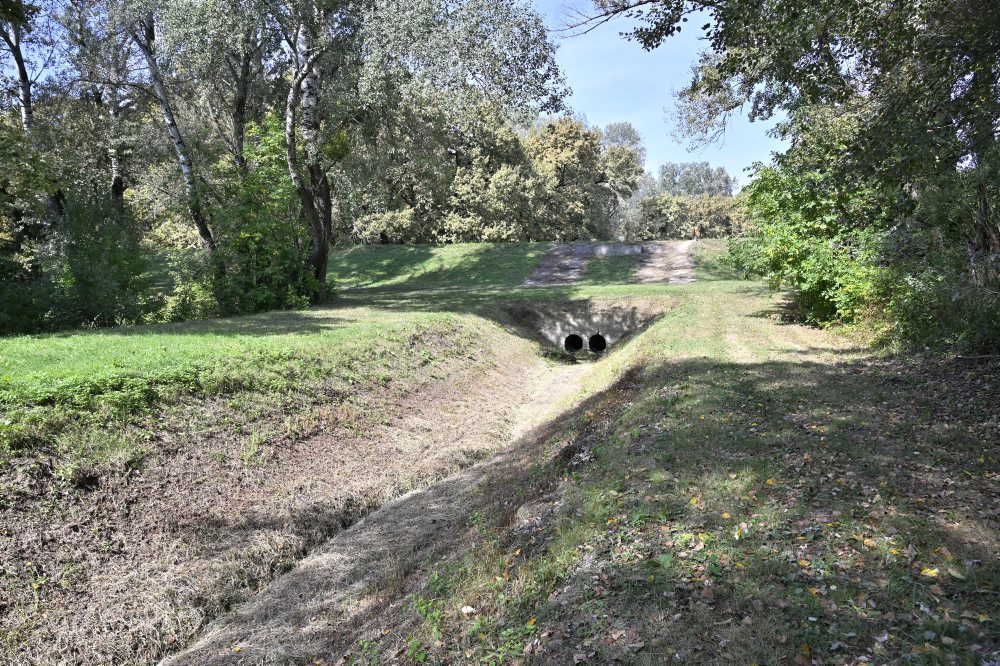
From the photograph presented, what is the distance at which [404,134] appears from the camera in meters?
22.0

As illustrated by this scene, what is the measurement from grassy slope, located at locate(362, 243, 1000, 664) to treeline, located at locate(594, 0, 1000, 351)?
1.51 metres

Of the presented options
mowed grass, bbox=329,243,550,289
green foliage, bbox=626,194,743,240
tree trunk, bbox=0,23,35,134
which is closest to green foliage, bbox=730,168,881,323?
mowed grass, bbox=329,243,550,289

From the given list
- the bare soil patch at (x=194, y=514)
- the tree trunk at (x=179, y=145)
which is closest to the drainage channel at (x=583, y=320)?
the bare soil patch at (x=194, y=514)

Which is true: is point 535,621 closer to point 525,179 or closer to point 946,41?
point 946,41

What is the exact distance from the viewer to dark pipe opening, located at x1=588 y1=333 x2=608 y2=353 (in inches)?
814

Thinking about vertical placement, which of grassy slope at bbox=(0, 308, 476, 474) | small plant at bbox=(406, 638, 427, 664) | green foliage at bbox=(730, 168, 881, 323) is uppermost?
green foliage at bbox=(730, 168, 881, 323)

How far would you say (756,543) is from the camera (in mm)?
4840

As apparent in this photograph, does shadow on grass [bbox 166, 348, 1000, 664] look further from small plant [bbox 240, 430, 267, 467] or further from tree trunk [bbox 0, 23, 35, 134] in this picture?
tree trunk [bbox 0, 23, 35, 134]

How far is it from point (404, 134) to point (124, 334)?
42.0 feet

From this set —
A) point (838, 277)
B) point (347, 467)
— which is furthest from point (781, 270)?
point (347, 467)

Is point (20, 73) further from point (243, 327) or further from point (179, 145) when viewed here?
point (243, 327)

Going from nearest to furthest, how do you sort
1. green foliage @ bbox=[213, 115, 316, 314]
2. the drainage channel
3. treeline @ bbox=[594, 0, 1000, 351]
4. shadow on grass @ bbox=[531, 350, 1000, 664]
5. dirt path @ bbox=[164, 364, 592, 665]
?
1. shadow on grass @ bbox=[531, 350, 1000, 664]
2. dirt path @ bbox=[164, 364, 592, 665]
3. treeline @ bbox=[594, 0, 1000, 351]
4. green foliage @ bbox=[213, 115, 316, 314]
5. the drainage channel

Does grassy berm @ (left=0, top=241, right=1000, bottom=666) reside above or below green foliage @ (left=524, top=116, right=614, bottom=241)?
below

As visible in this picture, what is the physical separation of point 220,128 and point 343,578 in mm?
23321
